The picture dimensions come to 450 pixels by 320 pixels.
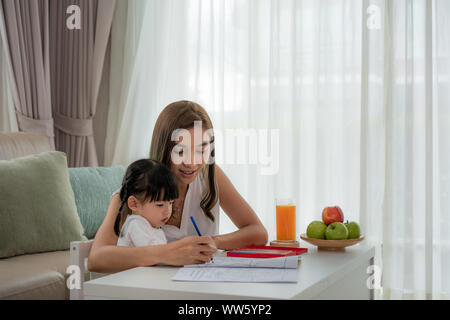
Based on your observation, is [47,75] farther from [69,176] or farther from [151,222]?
[151,222]

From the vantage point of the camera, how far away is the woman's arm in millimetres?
1647

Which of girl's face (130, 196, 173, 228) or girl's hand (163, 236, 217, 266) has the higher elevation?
girl's face (130, 196, 173, 228)

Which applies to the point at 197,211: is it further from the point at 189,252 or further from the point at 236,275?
the point at 236,275

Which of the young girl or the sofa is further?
the sofa

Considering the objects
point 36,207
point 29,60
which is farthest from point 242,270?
point 29,60

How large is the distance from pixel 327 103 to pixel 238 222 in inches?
50.9

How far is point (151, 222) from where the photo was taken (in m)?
1.45

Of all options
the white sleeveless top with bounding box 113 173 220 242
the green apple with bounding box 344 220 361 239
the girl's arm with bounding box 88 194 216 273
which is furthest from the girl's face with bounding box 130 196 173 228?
the green apple with bounding box 344 220 361 239

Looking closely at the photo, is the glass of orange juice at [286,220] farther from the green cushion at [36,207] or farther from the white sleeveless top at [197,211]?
the green cushion at [36,207]

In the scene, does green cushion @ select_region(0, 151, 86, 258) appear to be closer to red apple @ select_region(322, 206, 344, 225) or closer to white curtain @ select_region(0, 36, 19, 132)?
white curtain @ select_region(0, 36, 19, 132)

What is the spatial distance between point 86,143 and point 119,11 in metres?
0.91

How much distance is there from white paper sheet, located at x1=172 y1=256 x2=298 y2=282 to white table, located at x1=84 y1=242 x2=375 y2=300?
0.08 feet
